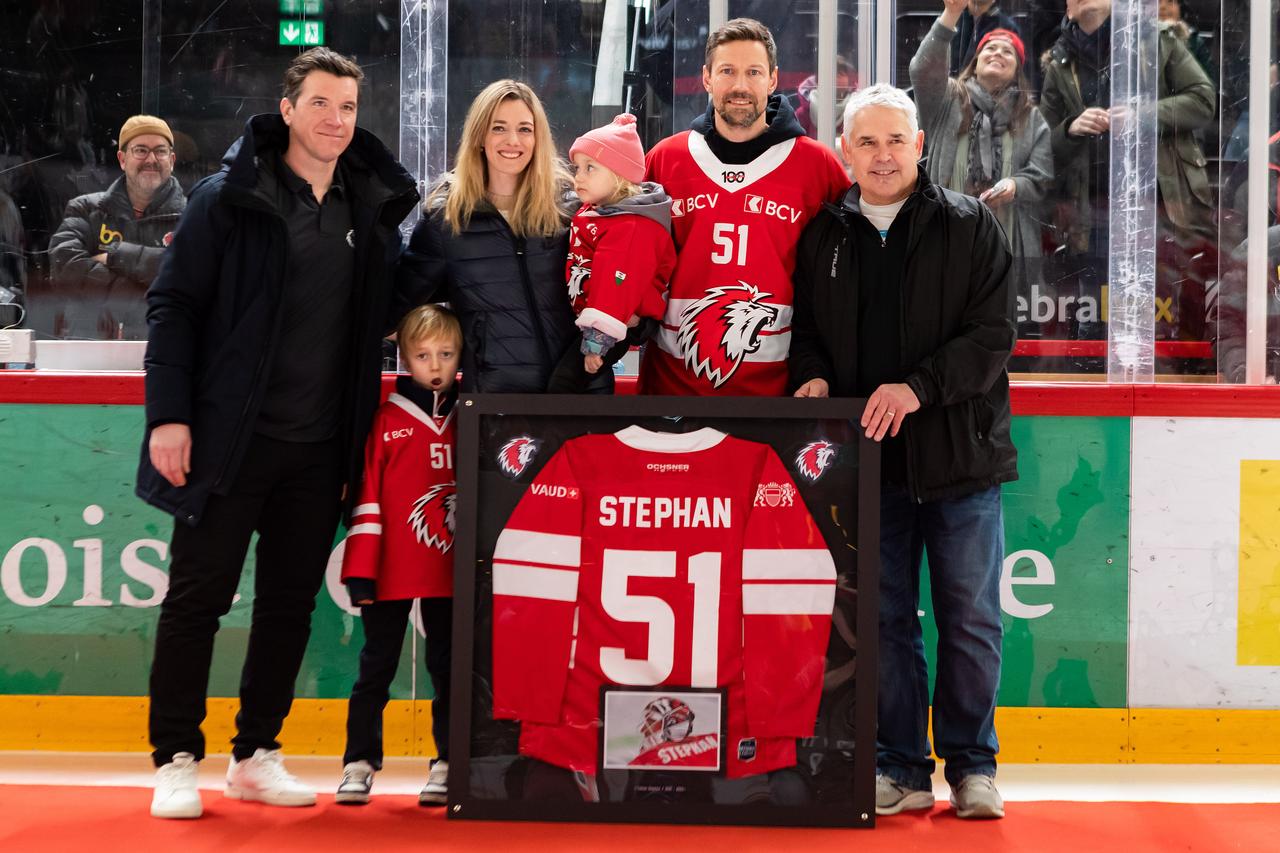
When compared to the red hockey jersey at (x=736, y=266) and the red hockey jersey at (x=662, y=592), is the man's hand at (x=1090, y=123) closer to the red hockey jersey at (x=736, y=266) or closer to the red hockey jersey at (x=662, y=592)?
the red hockey jersey at (x=736, y=266)

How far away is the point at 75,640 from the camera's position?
11.0 ft

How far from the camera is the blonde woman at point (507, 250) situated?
2740 mm

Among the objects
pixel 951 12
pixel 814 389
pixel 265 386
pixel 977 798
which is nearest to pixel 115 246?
pixel 265 386

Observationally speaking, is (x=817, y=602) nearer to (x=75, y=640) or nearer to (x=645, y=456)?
(x=645, y=456)

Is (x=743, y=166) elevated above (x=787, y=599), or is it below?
above

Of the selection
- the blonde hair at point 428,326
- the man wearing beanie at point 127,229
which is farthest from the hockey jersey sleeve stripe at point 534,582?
the man wearing beanie at point 127,229

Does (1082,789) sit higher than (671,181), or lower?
lower

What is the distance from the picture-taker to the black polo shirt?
2742 mm

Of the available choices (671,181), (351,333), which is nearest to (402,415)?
(351,333)

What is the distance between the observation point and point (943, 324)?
277cm

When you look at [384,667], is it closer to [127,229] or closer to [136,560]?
[136,560]

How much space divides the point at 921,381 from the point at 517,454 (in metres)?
0.90

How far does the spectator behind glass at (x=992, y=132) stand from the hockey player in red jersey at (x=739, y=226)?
843mm

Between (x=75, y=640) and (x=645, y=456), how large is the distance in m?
1.76
